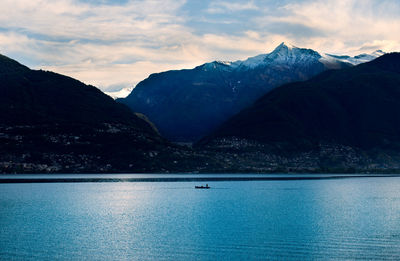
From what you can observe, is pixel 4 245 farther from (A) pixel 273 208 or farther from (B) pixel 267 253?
(A) pixel 273 208

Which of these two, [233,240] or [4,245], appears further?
[233,240]

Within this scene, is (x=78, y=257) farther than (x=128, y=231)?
No

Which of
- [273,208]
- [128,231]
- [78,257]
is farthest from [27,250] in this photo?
[273,208]

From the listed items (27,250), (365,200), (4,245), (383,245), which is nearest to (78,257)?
(27,250)

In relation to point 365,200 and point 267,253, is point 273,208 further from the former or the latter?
point 267,253

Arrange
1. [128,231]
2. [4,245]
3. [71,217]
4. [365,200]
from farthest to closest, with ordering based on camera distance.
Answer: [365,200], [71,217], [128,231], [4,245]

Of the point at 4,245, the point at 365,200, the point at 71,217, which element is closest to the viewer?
the point at 4,245

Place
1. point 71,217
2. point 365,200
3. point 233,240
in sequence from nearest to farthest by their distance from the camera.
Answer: point 233,240, point 71,217, point 365,200

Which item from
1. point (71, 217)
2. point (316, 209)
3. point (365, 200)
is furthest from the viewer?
point (365, 200)
